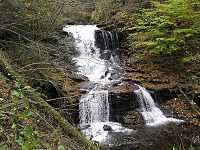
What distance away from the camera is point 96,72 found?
728 inches

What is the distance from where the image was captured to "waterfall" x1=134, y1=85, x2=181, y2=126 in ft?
48.3

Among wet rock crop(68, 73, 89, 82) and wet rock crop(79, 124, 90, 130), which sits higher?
wet rock crop(68, 73, 89, 82)

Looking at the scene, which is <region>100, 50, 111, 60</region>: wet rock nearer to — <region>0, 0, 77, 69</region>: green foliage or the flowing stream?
the flowing stream

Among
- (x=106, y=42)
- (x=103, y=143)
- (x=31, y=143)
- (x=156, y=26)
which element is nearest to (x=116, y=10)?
(x=106, y=42)

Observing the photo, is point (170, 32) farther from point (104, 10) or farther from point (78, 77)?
point (104, 10)

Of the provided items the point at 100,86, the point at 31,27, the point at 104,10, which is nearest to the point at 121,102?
the point at 100,86

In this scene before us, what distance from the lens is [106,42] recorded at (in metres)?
20.7

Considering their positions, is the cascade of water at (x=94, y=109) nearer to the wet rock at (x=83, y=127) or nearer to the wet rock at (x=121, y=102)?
the wet rock at (x=121, y=102)

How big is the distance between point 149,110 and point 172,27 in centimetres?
395

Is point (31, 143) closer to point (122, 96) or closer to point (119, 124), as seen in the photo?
point (119, 124)

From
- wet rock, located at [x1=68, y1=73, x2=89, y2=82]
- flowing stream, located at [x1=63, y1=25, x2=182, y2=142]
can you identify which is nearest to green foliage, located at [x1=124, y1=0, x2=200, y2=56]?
flowing stream, located at [x1=63, y1=25, x2=182, y2=142]

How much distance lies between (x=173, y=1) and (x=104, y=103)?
5024 mm

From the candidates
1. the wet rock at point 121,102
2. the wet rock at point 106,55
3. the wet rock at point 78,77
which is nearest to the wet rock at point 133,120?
the wet rock at point 121,102

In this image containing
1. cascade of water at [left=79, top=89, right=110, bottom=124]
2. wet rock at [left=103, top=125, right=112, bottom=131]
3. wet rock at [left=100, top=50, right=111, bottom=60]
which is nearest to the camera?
wet rock at [left=103, top=125, right=112, bottom=131]
